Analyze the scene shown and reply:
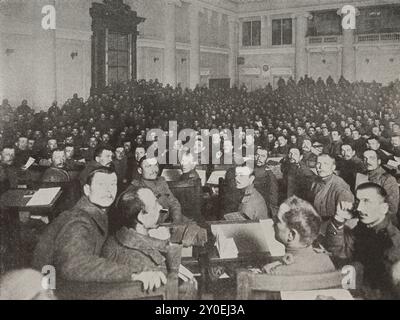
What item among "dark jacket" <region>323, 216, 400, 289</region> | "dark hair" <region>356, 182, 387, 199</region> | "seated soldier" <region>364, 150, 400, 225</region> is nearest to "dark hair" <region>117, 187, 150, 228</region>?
"dark jacket" <region>323, 216, 400, 289</region>

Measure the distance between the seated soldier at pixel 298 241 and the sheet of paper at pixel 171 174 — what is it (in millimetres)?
2718

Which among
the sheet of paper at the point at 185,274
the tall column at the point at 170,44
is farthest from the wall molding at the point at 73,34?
the sheet of paper at the point at 185,274

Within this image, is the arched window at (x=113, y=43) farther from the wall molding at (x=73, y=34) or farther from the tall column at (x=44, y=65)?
the tall column at (x=44, y=65)

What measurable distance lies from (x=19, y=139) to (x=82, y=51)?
5128 millimetres

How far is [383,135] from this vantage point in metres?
7.61

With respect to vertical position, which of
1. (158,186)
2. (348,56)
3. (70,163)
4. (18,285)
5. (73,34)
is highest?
(348,56)

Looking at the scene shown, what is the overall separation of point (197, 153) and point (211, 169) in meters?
0.54

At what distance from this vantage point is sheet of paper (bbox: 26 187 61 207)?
433 cm

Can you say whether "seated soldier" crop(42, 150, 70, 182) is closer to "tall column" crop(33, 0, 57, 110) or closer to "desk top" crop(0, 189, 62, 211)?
"desk top" crop(0, 189, 62, 211)

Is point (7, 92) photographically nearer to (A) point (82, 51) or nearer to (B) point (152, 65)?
(A) point (82, 51)

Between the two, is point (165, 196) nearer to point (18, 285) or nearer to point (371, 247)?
point (18, 285)

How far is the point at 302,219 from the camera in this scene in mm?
3197

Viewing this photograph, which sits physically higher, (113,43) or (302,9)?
(302,9)

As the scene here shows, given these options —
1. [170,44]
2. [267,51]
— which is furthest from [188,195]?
[267,51]
